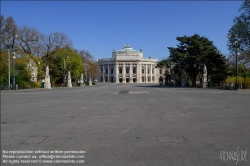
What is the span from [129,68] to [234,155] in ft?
532

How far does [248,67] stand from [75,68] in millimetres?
44209

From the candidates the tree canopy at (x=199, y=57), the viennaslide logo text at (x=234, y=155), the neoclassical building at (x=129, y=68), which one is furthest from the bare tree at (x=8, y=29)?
the neoclassical building at (x=129, y=68)

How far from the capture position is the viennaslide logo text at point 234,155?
17.0 feet

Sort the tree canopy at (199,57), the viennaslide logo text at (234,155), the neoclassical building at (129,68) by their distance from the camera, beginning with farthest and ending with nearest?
the neoclassical building at (129,68) → the tree canopy at (199,57) → the viennaslide logo text at (234,155)

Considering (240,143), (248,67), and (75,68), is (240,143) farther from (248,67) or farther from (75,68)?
(75,68)

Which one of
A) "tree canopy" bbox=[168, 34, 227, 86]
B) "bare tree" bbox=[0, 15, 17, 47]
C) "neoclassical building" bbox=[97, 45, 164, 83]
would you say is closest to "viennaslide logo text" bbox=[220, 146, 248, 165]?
"tree canopy" bbox=[168, 34, 227, 86]

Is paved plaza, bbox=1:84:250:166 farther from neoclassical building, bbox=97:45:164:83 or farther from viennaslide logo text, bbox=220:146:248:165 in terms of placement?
neoclassical building, bbox=97:45:164:83

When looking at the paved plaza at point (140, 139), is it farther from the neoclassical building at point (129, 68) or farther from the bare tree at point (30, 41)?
the neoclassical building at point (129, 68)

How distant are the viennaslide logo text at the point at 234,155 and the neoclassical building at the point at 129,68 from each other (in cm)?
15759

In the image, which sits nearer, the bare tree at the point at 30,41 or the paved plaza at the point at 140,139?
the paved plaza at the point at 140,139

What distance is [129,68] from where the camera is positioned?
16725cm

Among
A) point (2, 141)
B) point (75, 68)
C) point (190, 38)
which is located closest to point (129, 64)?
point (75, 68)

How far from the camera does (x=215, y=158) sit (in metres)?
5.21

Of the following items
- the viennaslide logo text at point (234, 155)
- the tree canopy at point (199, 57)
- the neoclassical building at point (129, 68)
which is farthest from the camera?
the neoclassical building at point (129, 68)
